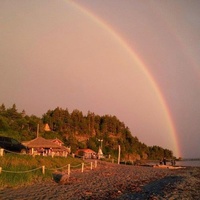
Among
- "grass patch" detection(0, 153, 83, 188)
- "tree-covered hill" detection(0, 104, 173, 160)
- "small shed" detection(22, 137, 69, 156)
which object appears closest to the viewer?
"grass patch" detection(0, 153, 83, 188)

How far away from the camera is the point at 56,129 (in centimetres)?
9719

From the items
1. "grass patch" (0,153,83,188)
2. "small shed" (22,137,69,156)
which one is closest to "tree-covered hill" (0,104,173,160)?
"small shed" (22,137,69,156)

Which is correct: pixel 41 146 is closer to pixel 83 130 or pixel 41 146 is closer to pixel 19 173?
pixel 19 173

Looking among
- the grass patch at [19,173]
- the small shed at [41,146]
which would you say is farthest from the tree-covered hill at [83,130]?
the grass patch at [19,173]

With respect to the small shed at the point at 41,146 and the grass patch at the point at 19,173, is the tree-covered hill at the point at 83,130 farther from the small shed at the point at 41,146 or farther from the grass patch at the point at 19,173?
the grass patch at the point at 19,173

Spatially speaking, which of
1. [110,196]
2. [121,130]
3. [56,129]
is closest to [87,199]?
[110,196]

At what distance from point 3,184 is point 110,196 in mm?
6137

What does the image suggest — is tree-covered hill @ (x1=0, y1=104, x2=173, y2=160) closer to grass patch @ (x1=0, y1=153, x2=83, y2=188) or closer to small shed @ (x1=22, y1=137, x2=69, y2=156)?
small shed @ (x1=22, y1=137, x2=69, y2=156)

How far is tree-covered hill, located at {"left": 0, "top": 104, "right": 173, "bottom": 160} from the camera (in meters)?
74.7

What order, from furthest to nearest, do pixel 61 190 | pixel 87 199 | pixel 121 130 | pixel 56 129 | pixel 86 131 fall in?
pixel 121 130 < pixel 86 131 < pixel 56 129 < pixel 61 190 < pixel 87 199

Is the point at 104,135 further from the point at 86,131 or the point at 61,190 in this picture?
the point at 61,190

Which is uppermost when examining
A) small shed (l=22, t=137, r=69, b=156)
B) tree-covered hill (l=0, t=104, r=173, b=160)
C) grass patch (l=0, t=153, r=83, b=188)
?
tree-covered hill (l=0, t=104, r=173, b=160)

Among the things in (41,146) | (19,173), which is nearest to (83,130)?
(41,146)

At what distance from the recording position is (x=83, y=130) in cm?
10812
